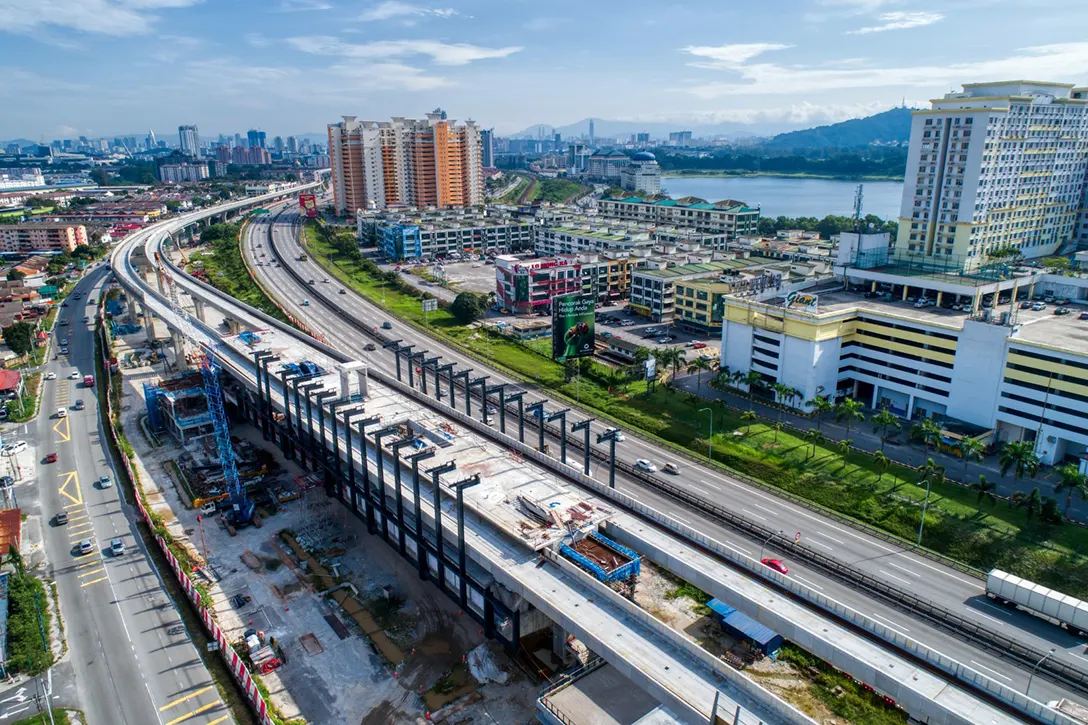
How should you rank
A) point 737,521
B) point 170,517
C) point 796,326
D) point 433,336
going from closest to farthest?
point 737,521
point 170,517
point 796,326
point 433,336

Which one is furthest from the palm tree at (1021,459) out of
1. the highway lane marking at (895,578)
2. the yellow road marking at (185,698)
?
the yellow road marking at (185,698)

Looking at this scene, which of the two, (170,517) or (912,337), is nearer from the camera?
(170,517)

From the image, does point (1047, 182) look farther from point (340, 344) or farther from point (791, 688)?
point (340, 344)

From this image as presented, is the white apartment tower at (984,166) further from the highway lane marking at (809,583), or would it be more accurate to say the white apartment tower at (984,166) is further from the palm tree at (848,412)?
the highway lane marking at (809,583)

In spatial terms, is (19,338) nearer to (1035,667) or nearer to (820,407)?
(820,407)

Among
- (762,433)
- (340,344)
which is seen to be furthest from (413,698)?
(340,344)
